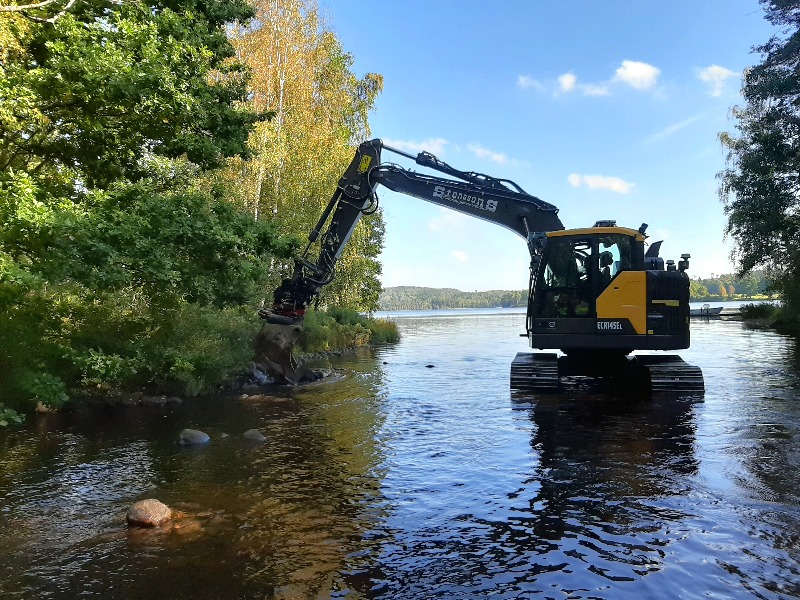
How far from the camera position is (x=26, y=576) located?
16.8ft

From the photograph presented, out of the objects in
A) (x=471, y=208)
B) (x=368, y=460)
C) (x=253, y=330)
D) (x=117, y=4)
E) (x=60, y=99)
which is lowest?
(x=368, y=460)

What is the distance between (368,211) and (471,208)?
10.5 ft

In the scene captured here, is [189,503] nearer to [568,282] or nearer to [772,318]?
[568,282]

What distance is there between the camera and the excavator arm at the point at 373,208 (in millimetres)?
15750

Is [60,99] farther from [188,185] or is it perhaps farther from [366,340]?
[366,340]

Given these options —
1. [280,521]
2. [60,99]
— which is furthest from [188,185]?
[280,521]

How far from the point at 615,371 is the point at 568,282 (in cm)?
425

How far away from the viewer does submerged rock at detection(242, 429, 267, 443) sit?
33.8 ft

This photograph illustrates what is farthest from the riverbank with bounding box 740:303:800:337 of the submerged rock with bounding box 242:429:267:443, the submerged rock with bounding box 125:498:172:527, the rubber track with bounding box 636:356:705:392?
the submerged rock with bounding box 125:498:172:527

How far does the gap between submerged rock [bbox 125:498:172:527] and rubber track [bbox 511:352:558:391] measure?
951 cm

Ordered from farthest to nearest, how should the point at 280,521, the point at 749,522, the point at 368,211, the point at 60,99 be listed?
the point at 368,211
the point at 60,99
the point at 280,521
the point at 749,522

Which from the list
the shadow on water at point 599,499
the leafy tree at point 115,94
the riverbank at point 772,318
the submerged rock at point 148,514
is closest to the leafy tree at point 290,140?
the leafy tree at point 115,94

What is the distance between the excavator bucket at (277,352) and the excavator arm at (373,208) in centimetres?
3

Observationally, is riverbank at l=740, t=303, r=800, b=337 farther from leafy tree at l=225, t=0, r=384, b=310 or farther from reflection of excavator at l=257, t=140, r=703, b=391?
leafy tree at l=225, t=0, r=384, b=310
